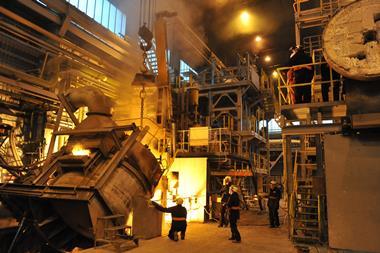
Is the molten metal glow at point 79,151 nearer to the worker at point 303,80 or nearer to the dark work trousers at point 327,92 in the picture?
the worker at point 303,80

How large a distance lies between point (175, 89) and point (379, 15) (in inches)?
514

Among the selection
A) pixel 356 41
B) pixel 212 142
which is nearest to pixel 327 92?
pixel 356 41

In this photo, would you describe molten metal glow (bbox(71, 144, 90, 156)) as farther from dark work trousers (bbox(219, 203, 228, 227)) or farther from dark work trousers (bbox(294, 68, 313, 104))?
dark work trousers (bbox(294, 68, 313, 104))

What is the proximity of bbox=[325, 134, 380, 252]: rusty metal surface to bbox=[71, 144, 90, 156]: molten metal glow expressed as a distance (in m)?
5.92

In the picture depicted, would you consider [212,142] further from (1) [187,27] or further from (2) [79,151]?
(1) [187,27]

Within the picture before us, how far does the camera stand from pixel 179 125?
15500mm

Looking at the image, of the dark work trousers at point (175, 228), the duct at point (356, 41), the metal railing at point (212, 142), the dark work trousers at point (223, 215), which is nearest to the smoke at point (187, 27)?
the metal railing at point (212, 142)

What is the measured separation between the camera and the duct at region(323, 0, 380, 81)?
15.8ft

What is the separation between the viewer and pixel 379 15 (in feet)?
15.9

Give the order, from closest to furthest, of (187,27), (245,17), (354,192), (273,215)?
(354,192)
(273,215)
(245,17)
(187,27)

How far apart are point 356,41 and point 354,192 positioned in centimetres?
251

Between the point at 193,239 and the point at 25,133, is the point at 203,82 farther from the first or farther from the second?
the point at 193,239

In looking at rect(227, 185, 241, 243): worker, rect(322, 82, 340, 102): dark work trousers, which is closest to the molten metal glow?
rect(227, 185, 241, 243): worker

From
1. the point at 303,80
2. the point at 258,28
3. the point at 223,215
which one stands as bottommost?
the point at 223,215
